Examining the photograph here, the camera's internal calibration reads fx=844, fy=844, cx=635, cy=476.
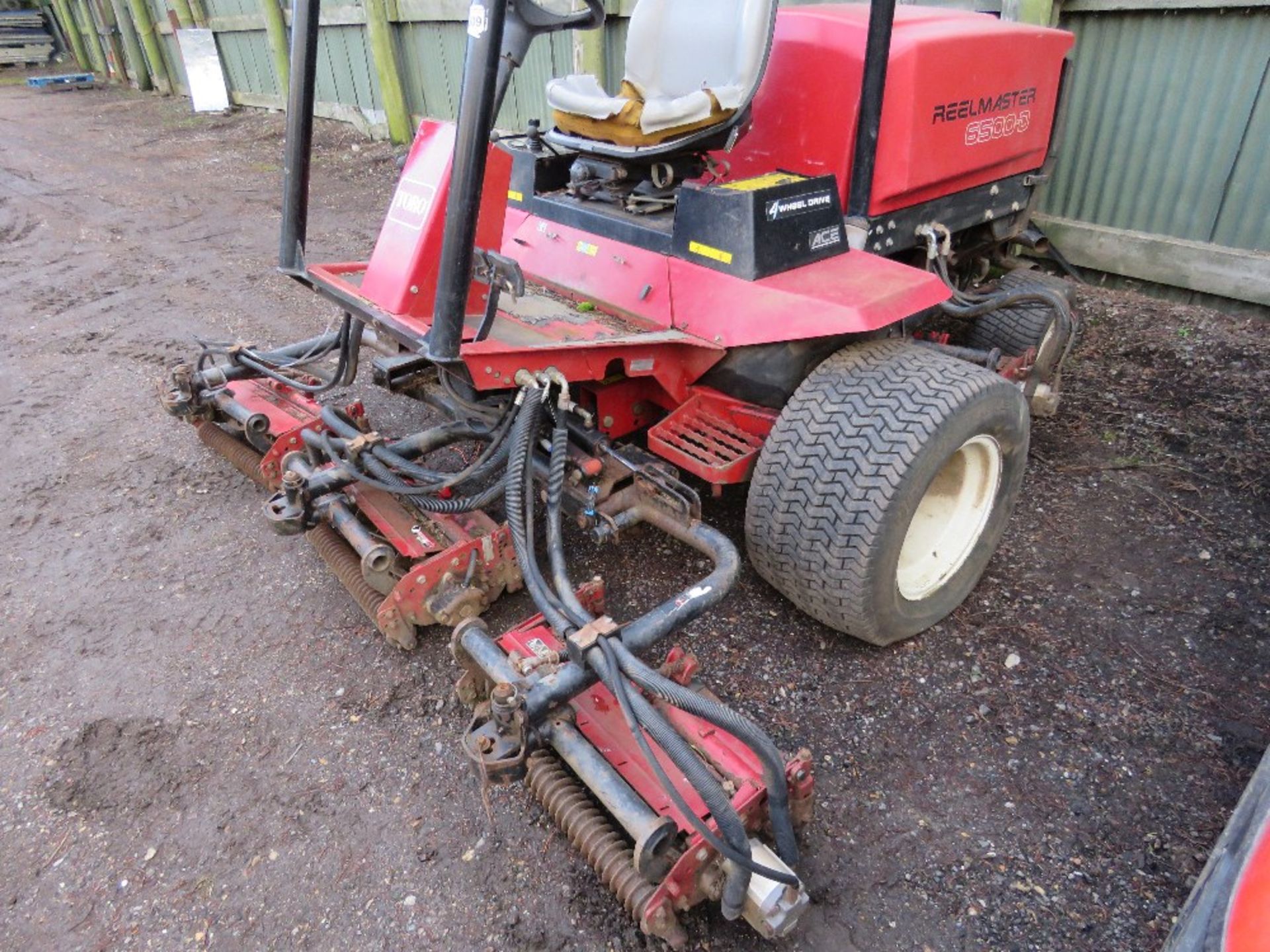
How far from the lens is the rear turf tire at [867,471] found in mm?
2158

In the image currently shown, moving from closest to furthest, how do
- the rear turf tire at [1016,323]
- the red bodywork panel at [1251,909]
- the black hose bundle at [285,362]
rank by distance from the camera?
the red bodywork panel at [1251,909], the black hose bundle at [285,362], the rear turf tire at [1016,323]

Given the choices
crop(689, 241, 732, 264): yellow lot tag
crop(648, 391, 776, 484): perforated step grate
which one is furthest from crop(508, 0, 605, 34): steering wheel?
crop(648, 391, 776, 484): perforated step grate

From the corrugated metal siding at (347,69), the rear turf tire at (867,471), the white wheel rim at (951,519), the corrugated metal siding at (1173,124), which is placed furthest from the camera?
the corrugated metal siding at (347,69)

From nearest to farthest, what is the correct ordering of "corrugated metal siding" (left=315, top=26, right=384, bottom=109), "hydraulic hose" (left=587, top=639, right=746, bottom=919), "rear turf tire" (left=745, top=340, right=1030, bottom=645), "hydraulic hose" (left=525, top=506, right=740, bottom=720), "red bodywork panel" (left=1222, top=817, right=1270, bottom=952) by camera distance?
"red bodywork panel" (left=1222, top=817, right=1270, bottom=952), "hydraulic hose" (left=587, top=639, right=746, bottom=919), "hydraulic hose" (left=525, top=506, right=740, bottom=720), "rear turf tire" (left=745, top=340, right=1030, bottom=645), "corrugated metal siding" (left=315, top=26, right=384, bottom=109)

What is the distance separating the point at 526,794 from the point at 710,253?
154 cm

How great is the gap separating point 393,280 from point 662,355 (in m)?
0.77

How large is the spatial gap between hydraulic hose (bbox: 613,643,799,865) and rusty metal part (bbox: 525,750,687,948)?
28cm

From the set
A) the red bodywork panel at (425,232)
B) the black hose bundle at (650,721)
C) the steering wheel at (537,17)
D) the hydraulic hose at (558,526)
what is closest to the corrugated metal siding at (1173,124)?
the steering wheel at (537,17)

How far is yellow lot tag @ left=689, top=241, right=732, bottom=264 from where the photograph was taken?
93.9 inches

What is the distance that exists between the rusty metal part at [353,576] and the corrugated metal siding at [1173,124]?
3.75m

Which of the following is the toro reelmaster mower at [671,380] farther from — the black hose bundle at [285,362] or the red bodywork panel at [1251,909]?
the red bodywork panel at [1251,909]

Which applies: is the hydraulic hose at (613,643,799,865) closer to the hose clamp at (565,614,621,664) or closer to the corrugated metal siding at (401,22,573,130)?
the hose clamp at (565,614,621,664)

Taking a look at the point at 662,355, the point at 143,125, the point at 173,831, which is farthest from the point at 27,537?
the point at 143,125

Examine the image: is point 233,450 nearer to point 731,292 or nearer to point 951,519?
point 731,292
